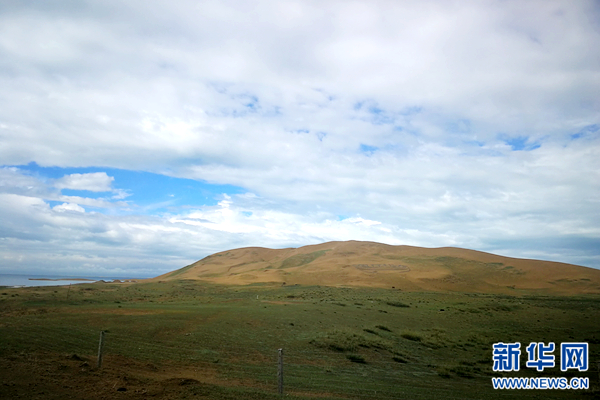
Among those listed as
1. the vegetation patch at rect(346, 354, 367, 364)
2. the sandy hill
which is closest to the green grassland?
the vegetation patch at rect(346, 354, 367, 364)

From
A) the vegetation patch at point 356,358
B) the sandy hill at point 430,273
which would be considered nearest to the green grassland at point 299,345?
the vegetation patch at point 356,358

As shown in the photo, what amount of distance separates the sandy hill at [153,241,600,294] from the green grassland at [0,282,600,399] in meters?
37.8

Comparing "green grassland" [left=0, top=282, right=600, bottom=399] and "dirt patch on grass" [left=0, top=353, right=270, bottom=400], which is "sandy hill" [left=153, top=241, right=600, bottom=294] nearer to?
"green grassland" [left=0, top=282, right=600, bottom=399]

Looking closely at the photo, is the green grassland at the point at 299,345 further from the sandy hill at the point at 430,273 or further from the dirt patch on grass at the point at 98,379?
the sandy hill at the point at 430,273

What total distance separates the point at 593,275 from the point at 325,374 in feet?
296

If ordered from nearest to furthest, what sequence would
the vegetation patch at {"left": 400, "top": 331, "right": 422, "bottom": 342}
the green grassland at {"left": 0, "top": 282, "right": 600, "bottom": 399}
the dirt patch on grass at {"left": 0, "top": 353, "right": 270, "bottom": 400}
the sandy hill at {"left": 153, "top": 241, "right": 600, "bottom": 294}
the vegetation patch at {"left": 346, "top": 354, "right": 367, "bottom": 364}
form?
1. the dirt patch on grass at {"left": 0, "top": 353, "right": 270, "bottom": 400}
2. the green grassland at {"left": 0, "top": 282, "right": 600, "bottom": 399}
3. the vegetation patch at {"left": 346, "top": 354, "right": 367, "bottom": 364}
4. the vegetation patch at {"left": 400, "top": 331, "right": 422, "bottom": 342}
5. the sandy hill at {"left": 153, "top": 241, "right": 600, "bottom": 294}

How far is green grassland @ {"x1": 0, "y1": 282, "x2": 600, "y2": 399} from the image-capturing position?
44.6 ft

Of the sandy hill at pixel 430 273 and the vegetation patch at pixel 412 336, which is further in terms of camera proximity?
the sandy hill at pixel 430 273

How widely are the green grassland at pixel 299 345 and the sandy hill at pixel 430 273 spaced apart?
124 feet

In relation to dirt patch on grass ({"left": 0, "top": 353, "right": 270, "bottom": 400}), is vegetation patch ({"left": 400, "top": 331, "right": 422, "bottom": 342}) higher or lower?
lower

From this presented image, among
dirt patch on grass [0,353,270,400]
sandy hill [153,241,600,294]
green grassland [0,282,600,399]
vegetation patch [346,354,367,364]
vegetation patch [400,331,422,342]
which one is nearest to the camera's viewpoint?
dirt patch on grass [0,353,270,400]

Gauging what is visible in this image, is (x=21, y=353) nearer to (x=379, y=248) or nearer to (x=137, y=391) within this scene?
(x=137, y=391)

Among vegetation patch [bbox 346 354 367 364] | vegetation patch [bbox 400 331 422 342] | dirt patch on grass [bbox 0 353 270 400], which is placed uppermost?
dirt patch on grass [bbox 0 353 270 400]

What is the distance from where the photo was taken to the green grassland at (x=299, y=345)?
535 inches
